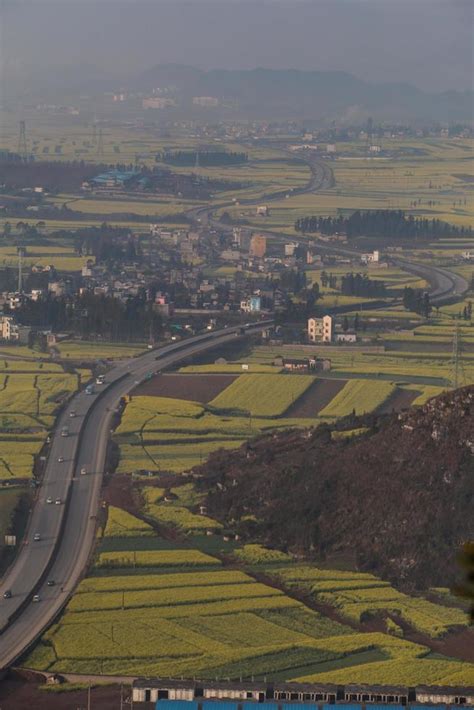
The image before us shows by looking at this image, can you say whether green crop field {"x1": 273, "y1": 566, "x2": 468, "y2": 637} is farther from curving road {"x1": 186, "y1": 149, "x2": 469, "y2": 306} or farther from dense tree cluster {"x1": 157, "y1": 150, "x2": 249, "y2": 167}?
dense tree cluster {"x1": 157, "y1": 150, "x2": 249, "y2": 167}

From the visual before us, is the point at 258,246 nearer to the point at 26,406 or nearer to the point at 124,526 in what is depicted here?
the point at 26,406

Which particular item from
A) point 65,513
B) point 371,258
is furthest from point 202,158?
point 65,513

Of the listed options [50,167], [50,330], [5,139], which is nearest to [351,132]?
[5,139]

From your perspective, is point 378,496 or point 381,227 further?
point 381,227

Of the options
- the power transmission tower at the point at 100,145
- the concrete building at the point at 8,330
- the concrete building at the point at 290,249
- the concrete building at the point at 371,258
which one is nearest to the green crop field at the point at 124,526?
the concrete building at the point at 8,330

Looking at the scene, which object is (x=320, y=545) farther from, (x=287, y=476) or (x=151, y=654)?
(x=151, y=654)

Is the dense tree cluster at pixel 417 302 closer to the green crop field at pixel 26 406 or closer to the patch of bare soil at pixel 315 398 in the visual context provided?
the patch of bare soil at pixel 315 398
